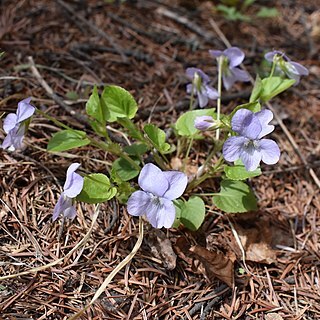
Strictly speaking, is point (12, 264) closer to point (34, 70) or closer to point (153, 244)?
point (153, 244)

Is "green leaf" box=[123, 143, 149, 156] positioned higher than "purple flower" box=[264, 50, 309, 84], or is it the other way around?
"purple flower" box=[264, 50, 309, 84]

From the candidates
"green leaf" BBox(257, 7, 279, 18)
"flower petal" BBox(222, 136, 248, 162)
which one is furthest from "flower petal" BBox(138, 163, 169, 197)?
"green leaf" BBox(257, 7, 279, 18)

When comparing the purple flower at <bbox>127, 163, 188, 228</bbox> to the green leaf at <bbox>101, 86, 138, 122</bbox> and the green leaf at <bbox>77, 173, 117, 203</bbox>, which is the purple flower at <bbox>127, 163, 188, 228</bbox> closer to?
the green leaf at <bbox>77, 173, 117, 203</bbox>

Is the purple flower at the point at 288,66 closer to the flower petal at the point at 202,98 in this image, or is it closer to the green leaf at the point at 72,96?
the flower petal at the point at 202,98

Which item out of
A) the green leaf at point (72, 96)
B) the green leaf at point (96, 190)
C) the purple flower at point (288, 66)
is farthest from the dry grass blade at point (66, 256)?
the purple flower at point (288, 66)

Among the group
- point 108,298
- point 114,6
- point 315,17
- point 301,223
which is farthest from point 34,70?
point 315,17
